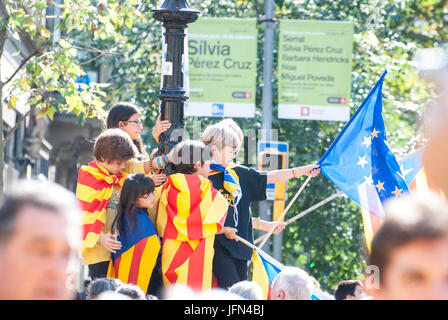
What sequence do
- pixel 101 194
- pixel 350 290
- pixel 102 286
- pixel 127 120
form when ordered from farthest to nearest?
pixel 127 120
pixel 350 290
pixel 101 194
pixel 102 286

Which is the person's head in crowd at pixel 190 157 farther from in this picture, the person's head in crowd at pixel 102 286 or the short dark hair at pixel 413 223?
the short dark hair at pixel 413 223

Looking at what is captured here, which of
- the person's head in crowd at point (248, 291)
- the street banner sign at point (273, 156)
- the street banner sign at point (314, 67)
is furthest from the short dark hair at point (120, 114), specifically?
the street banner sign at point (314, 67)

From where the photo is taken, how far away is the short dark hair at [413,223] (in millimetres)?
2061

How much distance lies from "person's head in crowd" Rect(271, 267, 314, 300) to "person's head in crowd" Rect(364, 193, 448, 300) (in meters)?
2.26

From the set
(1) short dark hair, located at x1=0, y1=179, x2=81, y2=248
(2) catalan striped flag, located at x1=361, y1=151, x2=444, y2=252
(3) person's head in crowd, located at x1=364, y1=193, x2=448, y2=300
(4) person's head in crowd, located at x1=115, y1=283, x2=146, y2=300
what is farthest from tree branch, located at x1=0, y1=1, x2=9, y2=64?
(3) person's head in crowd, located at x1=364, y1=193, x2=448, y2=300

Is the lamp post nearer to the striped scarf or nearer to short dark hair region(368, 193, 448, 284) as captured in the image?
the striped scarf

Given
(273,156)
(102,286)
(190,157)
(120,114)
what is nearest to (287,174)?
Result: (190,157)

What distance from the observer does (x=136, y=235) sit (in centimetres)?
585

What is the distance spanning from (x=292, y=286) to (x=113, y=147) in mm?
1970

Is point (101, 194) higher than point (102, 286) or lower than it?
higher

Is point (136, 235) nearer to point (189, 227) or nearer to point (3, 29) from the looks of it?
point (189, 227)

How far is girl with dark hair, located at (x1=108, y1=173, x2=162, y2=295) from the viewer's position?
19.1 feet

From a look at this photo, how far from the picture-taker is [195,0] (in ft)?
50.3
